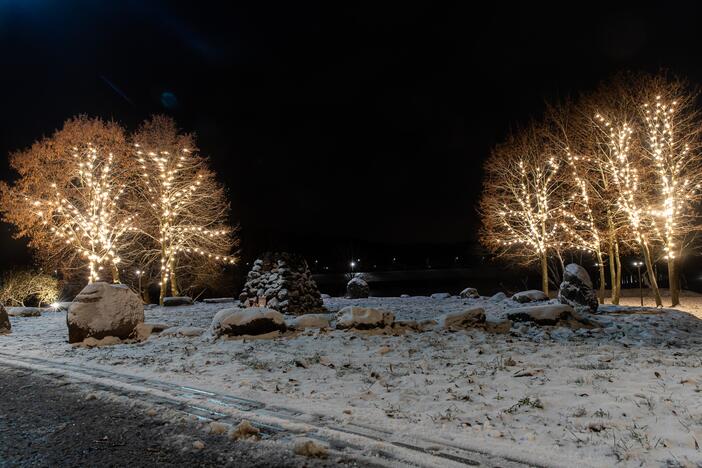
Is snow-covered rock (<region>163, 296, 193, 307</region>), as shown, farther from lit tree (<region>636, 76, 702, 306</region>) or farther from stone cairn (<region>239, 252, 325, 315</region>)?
lit tree (<region>636, 76, 702, 306</region>)

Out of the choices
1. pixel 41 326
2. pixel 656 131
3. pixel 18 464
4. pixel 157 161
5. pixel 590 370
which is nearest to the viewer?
pixel 18 464

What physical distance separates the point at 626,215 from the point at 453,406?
18651 millimetres

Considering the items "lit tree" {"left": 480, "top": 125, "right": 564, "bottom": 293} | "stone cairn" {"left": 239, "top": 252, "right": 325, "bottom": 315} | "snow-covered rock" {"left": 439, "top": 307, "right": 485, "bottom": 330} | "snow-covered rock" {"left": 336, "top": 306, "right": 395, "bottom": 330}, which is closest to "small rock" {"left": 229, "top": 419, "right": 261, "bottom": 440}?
"snow-covered rock" {"left": 336, "top": 306, "right": 395, "bottom": 330}

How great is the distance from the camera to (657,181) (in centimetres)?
1808

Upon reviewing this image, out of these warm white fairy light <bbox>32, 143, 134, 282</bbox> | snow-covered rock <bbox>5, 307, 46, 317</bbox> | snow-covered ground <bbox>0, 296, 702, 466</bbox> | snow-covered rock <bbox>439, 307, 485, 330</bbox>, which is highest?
warm white fairy light <bbox>32, 143, 134, 282</bbox>

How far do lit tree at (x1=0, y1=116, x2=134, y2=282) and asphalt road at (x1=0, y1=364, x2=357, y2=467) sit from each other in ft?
57.6

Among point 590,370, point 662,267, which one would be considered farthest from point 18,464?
point 662,267

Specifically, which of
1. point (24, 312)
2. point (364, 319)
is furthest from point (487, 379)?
point (24, 312)

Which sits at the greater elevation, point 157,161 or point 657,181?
point 157,161

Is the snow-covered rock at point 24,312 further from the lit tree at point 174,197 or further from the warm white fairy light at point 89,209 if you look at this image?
the lit tree at point 174,197

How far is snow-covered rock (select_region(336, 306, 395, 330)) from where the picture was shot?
412 inches

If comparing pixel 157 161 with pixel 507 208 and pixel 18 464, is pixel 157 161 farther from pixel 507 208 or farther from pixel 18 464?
pixel 18 464

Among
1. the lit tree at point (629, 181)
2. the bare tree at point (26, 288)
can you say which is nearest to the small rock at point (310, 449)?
the lit tree at point (629, 181)

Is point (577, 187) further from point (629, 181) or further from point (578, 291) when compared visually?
point (578, 291)
